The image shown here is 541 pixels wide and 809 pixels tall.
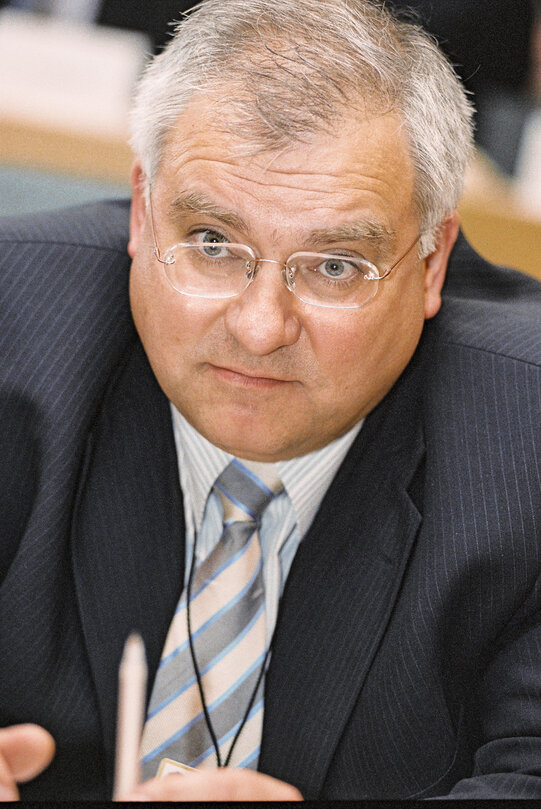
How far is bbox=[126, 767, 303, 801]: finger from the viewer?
89cm

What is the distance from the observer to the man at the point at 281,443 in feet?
3.92

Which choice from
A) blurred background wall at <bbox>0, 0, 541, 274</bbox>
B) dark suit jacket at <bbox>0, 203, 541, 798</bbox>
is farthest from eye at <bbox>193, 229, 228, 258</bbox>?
blurred background wall at <bbox>0, 0, 541, 274</bbox>

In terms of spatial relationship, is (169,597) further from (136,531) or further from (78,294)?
(78,294)

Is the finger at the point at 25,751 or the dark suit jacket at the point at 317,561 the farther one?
the dark suit jacket at the point at 317,561

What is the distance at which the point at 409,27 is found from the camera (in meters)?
1.32

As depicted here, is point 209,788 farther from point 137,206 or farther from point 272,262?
point 137,206

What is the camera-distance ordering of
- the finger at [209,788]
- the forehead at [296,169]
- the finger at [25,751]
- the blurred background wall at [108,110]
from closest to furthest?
the finger at [209,788], the finger at [25,751], the forehead at [296,169], the blurred background wall at [108,110]

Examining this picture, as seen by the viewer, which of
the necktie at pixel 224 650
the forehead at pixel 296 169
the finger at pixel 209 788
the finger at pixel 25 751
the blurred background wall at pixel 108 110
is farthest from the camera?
the blurred background wall at pixel 108 110

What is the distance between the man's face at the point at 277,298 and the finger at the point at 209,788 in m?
0.45

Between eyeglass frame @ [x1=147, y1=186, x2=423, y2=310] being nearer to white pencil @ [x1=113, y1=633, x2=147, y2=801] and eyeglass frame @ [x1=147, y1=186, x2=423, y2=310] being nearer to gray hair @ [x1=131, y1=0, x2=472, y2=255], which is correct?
gray hair @ [x1=131, y1=0, x2=472, y2=255]

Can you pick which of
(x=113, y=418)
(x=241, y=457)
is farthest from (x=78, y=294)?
(x=241, y=457)

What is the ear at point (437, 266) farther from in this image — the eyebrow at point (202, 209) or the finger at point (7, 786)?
the finger at point (7, 786)

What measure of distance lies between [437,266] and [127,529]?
1.88 ft

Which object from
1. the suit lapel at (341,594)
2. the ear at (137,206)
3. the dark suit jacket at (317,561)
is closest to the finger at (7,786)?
the dark suit jacket at (317,561)
